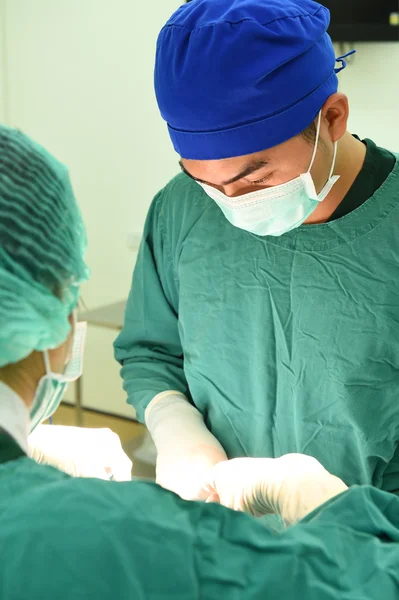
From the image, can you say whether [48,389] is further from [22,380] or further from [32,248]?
[32,248]

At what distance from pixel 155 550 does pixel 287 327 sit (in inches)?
29.6

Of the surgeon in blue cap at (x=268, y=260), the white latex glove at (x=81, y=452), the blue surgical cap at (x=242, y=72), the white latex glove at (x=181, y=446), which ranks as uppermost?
the blue surgical cap at (x=242, y=72)

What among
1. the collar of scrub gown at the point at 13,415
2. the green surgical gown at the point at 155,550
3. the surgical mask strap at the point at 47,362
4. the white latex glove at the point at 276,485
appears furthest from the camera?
the white latex glove at the point at 276,485

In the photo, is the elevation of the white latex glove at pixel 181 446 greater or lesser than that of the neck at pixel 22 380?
lesser

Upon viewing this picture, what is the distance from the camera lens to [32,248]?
2.74 feet

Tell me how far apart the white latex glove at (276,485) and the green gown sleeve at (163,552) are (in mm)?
308

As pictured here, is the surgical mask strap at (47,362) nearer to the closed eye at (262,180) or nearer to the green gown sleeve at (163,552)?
the green gown sleeve at (163,552)

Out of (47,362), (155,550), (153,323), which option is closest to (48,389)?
(47,362)

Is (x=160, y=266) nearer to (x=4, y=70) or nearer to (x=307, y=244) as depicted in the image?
(x=307, y=244)

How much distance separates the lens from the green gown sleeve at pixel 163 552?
2.10 feet

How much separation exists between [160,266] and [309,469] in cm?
59

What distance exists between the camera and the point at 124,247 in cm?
362

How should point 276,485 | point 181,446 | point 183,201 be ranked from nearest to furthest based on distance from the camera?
point 276,485, point 181,446, point 183,201

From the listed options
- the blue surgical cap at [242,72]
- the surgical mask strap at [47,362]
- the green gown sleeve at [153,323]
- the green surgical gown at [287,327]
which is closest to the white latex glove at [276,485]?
the green surgical gown at [287,327]
